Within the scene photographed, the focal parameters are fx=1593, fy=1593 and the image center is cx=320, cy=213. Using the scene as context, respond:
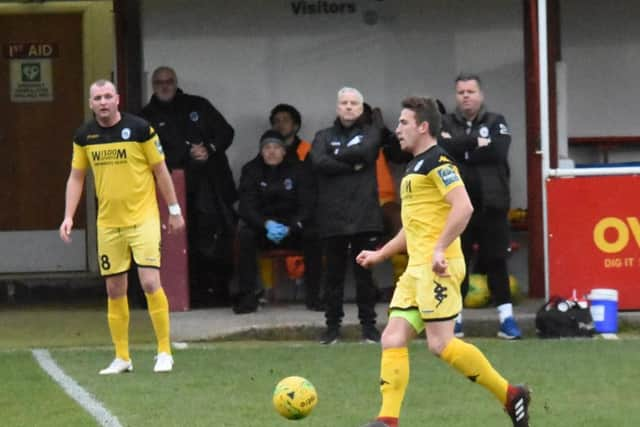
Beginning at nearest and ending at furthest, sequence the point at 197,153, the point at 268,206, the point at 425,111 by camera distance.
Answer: the point at 425,111, the point at 268,206, the point at 197,153

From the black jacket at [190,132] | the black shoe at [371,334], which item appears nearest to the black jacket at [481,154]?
the black shoe at [371,334]

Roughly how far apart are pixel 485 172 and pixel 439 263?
445cm

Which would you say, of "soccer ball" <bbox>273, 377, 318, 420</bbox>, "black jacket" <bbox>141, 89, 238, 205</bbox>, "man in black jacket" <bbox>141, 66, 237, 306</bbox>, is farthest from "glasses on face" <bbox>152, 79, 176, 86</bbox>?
"soccer ball" <bbox>273, 377, 318, 420</bbox>

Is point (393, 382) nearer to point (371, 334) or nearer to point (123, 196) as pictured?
point (123, 196)

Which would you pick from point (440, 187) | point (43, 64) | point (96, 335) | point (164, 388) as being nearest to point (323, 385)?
point (164, 388)

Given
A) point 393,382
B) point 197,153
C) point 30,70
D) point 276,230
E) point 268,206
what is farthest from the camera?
point 30,70

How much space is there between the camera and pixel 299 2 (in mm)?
14766

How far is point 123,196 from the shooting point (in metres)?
10.7

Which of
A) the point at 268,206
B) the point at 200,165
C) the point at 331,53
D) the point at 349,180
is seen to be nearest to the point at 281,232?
the point at 268,206

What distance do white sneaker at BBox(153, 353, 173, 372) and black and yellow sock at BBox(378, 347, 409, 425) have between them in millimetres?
2928

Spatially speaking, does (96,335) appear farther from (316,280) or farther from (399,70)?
(399,70)

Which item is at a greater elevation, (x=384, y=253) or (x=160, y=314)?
(x=384, y=253)

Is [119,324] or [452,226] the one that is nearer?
[452,226]

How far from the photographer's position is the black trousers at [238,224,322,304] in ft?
44.3
